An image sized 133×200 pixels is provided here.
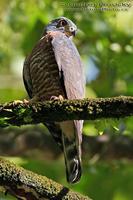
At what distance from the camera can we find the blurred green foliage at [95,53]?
6941mm

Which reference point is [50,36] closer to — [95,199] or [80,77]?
[80,77]

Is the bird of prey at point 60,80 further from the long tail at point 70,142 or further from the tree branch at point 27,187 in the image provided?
the tree branch at point 27,187

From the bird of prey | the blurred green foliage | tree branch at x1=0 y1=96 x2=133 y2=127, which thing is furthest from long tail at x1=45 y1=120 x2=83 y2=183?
the blurred green foliage

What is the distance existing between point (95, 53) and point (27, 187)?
13.5ft

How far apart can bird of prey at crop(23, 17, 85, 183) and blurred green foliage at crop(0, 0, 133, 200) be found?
1445 millimetres

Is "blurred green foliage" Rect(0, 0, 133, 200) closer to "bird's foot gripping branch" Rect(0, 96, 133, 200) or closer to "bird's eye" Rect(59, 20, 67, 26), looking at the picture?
"bird's eye" Rect(59, 20, 67, 26)

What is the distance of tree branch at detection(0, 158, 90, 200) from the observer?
3520mm

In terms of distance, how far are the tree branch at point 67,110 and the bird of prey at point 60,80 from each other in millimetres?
1215

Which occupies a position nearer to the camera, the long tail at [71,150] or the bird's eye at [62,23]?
the long tail at [71,150]

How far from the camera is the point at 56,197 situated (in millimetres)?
3539

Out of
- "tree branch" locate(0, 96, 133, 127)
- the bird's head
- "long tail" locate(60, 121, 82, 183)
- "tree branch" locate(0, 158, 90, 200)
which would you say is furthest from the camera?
the bird's head

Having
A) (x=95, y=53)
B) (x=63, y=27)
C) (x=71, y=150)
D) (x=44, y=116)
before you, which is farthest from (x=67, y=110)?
(x=95, y=53)

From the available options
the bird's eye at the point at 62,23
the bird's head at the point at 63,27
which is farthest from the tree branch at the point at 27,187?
the bird's eye at the point at 62,23

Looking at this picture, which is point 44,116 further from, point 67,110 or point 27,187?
point 27,187
